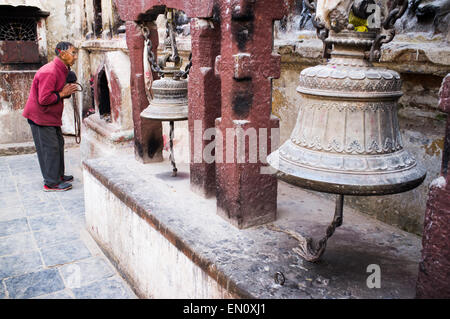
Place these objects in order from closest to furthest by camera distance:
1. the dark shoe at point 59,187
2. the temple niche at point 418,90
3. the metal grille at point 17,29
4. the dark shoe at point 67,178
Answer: the temple niche at point 418,90
the dark shoe at point 59,187
the dark shoe at point 67,178
the metal grille at point 17,29

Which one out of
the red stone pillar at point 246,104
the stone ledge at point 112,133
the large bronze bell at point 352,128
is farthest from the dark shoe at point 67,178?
the large bronze bell at point 352,128

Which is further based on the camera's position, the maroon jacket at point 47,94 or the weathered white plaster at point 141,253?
the maroon jacket at point 47,94

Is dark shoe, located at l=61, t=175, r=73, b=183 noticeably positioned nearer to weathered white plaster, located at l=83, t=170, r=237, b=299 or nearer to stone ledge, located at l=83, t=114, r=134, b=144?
stone ledge, located at l=83, t=114, r=134, b=144

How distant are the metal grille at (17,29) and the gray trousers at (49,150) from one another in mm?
3813

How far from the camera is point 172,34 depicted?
11.9 ft

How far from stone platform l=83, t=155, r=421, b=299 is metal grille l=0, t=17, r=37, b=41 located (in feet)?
20.4

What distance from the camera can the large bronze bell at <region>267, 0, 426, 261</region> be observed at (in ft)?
5.43

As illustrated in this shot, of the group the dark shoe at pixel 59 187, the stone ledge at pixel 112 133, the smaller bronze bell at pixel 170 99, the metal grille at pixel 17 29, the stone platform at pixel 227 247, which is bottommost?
the dark shoe at pixel 59 187

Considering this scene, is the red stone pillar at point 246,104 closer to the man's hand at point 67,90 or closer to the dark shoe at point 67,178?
the man's hand at point 67,90

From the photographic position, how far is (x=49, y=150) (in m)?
6.10

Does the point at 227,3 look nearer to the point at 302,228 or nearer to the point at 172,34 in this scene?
the point at 172,34

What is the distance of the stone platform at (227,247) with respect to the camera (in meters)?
2.23

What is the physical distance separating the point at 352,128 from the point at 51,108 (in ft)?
17.1

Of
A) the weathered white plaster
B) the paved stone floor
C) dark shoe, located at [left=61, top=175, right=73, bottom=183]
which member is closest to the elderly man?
dark shoe, located at [left=61, top=175, right=73, bottom=183]
